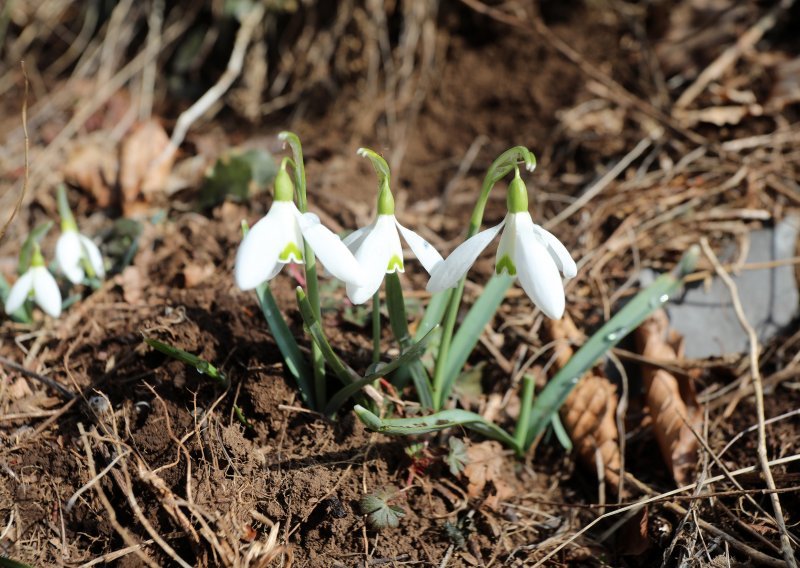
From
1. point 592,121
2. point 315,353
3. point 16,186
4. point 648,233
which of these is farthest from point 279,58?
point 315,353

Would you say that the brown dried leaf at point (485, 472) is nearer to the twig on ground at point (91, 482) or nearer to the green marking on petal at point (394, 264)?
the green marking on petal at point (394, 264)

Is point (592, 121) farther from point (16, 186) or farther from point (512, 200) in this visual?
point (16, 186)

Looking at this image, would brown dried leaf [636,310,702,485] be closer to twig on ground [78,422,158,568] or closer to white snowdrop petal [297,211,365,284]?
white snowdrop petal [297,211,365,284]

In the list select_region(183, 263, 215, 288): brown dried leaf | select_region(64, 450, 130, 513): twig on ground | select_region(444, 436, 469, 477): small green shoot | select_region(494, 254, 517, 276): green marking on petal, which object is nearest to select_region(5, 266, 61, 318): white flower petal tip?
select_region(183, 263, 215, 288): brown dried leaf

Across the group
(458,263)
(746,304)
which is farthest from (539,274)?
(746,304)

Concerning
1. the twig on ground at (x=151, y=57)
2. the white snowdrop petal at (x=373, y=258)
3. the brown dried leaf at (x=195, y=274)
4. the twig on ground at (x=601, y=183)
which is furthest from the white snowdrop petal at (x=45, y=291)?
the twig on ground at (x=151, y=57)

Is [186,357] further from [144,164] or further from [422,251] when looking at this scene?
[144,164]
